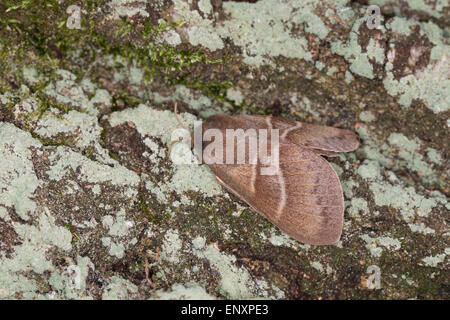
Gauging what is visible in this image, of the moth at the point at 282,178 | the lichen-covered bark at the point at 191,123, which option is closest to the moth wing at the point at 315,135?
the moth at the point at 282,178

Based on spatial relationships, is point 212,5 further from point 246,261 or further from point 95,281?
point 95,281

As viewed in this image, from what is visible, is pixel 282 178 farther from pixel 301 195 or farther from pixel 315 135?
pixel 315 135

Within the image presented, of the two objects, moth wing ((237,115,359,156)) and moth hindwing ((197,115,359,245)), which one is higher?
moth wing ((237,115,359,156))

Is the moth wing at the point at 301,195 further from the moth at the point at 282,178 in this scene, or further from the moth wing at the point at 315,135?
the moth wing at the point at 315,135

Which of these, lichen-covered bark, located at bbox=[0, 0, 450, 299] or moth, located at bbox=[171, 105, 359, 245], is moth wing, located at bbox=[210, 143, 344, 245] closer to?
moth, located at bbox=[171, 105, 359, 245]

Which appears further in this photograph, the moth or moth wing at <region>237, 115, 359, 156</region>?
moth wing at <region>237, 115, 359, 156</region>

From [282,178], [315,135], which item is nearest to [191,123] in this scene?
[282,178]

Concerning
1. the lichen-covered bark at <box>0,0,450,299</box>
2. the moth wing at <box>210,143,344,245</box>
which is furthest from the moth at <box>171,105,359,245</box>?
the lichen-covered bark at <box>0,0,450,299</box>
